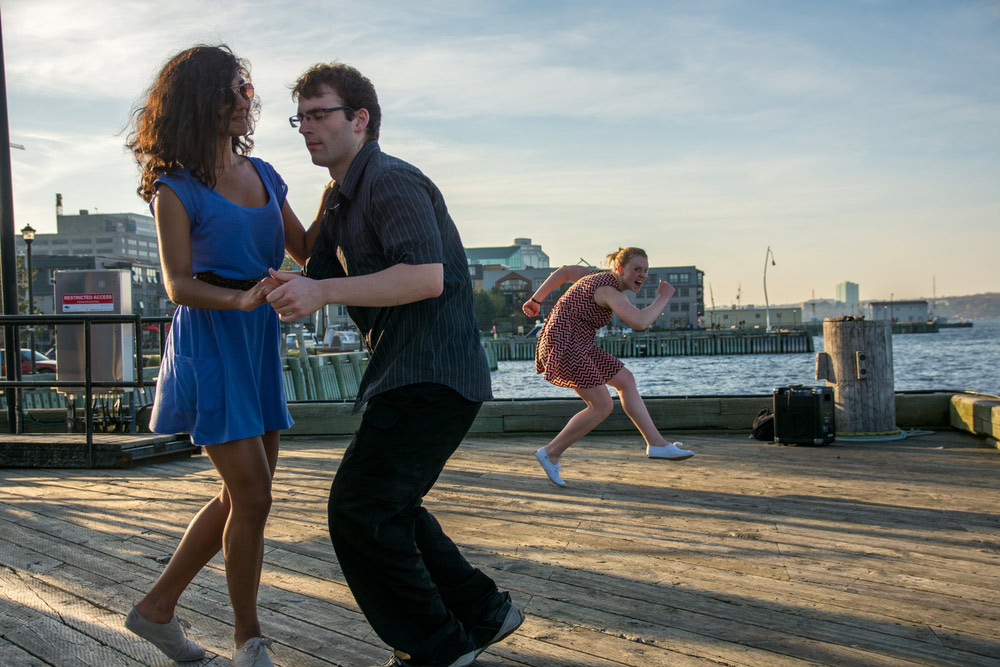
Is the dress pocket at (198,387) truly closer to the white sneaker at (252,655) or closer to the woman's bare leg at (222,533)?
the woman's bare leg at (222,533)

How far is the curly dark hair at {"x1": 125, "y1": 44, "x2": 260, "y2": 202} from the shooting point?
2357mm

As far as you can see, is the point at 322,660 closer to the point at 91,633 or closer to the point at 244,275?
the point at 91,633

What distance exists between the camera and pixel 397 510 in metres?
2.28

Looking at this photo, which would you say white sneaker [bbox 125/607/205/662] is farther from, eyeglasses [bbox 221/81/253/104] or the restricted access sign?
the restricted access sign

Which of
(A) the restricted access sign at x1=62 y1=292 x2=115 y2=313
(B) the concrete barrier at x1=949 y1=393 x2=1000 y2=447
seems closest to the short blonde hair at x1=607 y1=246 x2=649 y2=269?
(B) the concrete barrier at x1=949 y1=393 x2=1000 y2=447

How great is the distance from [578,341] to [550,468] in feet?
2.90

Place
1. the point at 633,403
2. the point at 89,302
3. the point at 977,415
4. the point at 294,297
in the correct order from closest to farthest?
1. the point at 294,297
2. the point at 633,403
3. the point at 977,415
4. the point at 89,302

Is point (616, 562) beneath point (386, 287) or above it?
beneath

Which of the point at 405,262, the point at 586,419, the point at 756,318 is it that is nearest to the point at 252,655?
the point at 405,262

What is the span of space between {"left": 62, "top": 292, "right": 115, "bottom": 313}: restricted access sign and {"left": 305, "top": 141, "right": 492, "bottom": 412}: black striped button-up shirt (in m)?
9.38

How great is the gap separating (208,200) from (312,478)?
380 cm

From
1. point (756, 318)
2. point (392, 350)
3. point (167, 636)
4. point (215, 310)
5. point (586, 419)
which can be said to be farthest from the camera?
point (756, 318)

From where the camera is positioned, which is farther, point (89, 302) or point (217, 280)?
point (89, 302)

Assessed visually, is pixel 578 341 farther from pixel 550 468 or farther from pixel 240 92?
pixel 240 92
